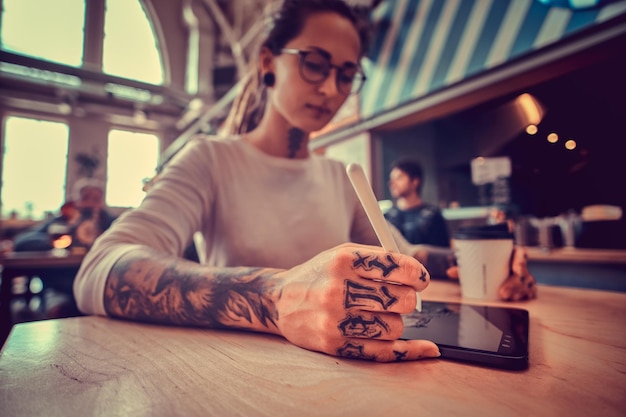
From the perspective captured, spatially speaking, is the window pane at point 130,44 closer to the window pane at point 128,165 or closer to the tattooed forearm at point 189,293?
the window pane at point 128,165

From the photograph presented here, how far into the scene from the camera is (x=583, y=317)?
559mm

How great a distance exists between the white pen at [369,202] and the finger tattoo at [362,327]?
6 cm

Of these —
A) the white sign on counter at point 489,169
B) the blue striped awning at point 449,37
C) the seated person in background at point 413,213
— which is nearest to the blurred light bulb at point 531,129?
the white sign on counter at point 489,169

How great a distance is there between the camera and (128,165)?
2.88 feet

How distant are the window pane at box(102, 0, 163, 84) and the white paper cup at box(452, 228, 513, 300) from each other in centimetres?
98

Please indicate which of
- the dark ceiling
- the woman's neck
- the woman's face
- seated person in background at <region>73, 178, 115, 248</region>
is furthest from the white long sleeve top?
seated person in background at <region>73, 178, 115, 248</region>

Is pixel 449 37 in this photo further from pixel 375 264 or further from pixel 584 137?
pixel 375 264

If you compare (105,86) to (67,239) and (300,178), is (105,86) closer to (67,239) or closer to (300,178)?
(300,178)

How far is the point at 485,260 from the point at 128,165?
3.03 ft

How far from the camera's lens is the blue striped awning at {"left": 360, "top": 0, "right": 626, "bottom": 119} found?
1.79m

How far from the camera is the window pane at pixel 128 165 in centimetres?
79

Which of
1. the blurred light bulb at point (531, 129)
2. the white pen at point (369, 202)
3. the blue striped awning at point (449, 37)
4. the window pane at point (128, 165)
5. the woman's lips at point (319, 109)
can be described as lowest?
the white pen at point (369, 202)

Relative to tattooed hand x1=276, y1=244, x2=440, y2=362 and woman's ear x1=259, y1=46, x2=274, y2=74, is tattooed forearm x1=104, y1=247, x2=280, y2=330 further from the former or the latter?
woman's ear x1=259, y1=46, x2=274, y2=74

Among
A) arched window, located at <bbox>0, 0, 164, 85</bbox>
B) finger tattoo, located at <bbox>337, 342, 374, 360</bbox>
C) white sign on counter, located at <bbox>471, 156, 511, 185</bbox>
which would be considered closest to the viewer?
finger tattoo, located at <bbox>337, 342, 374, 360</bbox>
